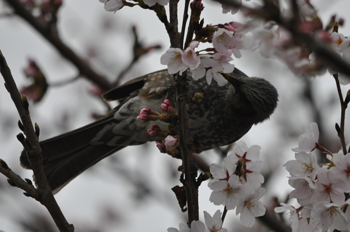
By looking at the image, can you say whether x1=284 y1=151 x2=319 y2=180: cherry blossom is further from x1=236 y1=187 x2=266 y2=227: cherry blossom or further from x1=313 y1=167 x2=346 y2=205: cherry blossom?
x1=236 y1=187 x2=266 y2=227: cherry blossom

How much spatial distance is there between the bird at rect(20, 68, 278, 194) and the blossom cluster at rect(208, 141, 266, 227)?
125 cm

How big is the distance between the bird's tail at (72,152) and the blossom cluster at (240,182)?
2032 millimetres

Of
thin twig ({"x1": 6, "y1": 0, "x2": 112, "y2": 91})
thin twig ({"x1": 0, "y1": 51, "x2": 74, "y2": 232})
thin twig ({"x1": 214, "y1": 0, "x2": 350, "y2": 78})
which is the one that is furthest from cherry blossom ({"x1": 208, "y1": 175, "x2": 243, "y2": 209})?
thin twig ({"x1": 6, "y1": 0, "x2": 112, "y2": 91})

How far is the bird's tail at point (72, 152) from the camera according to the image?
3670 mm

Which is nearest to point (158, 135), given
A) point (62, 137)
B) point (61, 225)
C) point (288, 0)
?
point (61, 225)

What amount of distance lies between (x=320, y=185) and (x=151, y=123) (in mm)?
2152

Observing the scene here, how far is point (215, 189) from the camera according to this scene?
1948 mm

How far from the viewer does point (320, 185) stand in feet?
6.07

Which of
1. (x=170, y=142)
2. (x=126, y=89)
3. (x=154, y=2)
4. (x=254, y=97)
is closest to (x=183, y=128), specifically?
(x=170, y=142)

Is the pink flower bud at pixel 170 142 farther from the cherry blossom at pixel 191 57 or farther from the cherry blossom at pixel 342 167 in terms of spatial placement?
the cherry blossom at pixel 342 167

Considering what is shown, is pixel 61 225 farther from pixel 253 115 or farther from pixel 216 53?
pixel 253 115

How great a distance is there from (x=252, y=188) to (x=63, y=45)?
8.25 feet

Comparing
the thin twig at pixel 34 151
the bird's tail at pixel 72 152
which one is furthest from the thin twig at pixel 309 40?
the bird's tail at pixel 72 152

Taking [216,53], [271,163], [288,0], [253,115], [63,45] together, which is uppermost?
[63,45]
